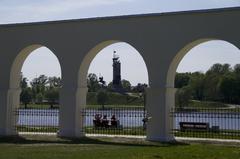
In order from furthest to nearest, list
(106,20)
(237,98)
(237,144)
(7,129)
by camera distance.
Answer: (237,98) → (7,129) → (106,20) → (237,144)

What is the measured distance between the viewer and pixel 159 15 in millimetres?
17625

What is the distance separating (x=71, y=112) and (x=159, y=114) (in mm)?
3766

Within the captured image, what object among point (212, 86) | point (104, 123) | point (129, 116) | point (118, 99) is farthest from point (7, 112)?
Answer: point (212, 86)

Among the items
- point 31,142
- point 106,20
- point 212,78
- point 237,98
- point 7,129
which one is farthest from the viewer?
point 212,78

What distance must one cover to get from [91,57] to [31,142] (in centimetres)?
434

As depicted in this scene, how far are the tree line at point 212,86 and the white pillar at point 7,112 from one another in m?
27.0

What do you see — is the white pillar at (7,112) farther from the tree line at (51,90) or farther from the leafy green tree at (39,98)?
the leafy green tree at (39,98)

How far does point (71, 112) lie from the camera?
19.0 m

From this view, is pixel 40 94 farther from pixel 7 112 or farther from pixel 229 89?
pixel 7 112

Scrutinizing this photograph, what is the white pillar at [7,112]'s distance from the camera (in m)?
20.1

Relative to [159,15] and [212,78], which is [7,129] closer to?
[159,15]

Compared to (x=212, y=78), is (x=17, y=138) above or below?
below

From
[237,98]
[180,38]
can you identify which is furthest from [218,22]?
[237,98]

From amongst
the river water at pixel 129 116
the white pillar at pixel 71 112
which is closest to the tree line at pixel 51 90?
the river water at pixel 129 116
